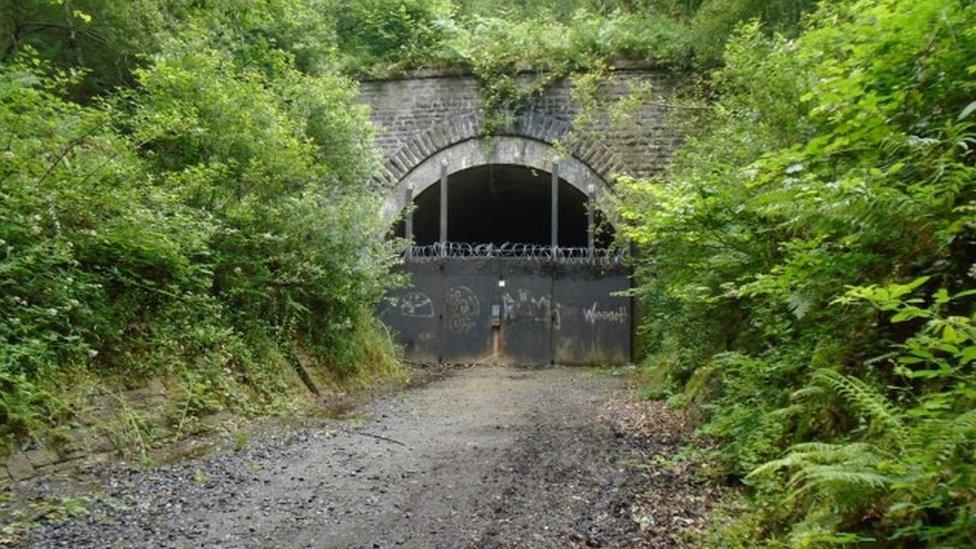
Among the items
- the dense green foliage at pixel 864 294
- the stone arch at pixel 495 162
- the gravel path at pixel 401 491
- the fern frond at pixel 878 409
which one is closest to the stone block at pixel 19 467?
the gravel path at pixel 401 491

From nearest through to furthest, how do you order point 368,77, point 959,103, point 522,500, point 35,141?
1. point 959,103
2. point 522,500
3. point 35,141
4. point 368,77

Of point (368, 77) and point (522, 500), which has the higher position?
point (368, 77)

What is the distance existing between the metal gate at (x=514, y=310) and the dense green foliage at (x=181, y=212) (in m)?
2.76

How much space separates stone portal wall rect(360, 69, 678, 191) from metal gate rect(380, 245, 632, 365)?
2001mm

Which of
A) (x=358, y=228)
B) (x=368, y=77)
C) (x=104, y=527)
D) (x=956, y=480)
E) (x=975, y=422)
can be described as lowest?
(x=104, y=527)

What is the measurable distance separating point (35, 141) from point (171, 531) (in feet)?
11.7

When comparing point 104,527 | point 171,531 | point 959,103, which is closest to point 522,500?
point 171,531

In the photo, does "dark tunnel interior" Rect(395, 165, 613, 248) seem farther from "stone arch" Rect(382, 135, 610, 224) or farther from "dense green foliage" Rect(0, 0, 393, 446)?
"dense green foliage" Rect(0, 0, 393, 446)

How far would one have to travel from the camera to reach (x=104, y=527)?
12.3 feet

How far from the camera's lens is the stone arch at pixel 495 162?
14031 mm

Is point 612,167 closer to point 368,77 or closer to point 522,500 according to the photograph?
point 368,77

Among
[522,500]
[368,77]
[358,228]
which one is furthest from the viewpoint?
[368,77]

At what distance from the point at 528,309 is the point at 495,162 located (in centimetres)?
318

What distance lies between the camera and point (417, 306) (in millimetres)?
14398
